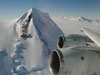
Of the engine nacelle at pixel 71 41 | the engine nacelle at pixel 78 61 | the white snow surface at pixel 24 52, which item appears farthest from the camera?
the white snow surface at pixel 24 52

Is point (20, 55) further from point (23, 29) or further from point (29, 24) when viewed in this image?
point (29, 24)

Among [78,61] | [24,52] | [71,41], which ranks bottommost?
[24,52]

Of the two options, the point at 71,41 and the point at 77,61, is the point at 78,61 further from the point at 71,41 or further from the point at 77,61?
the point at 71,41

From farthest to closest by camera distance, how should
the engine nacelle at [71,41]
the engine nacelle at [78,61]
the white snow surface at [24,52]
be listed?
the white snow surface at [24,52], the engine nacelle at [71,41], the engine nacelle at [78,61]

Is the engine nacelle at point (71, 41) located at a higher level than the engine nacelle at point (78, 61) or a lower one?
higher

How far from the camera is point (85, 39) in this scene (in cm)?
632

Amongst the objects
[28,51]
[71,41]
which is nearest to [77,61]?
[71,41]

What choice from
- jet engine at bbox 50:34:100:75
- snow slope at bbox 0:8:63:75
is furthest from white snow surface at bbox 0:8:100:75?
jet engine at bbox 50:34:100:75

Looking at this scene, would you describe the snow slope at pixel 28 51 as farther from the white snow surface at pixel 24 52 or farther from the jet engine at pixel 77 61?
the jet engine at pixel 77 61

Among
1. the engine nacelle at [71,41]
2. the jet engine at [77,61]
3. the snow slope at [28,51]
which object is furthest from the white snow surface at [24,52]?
the jet engine at [77,61]

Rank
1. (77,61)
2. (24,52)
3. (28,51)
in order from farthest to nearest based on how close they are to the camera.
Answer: (28,51), (24,52), (77,61)

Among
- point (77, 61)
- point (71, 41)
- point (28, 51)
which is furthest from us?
point (28, 51)

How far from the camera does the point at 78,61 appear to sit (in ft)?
11.5

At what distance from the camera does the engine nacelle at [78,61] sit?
3406 mm
